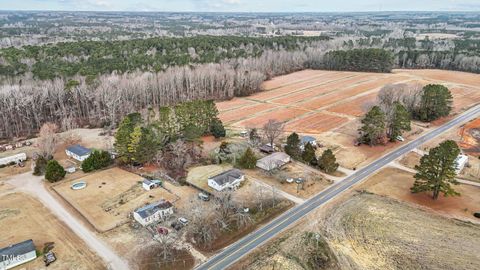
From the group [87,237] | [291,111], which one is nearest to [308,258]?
[87,237]

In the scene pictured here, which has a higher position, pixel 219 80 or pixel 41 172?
pixel 219 80

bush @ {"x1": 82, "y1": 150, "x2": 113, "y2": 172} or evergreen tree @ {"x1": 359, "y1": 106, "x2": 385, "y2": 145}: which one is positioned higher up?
evergreen tree @ {"x1": 359, "y1": 106, "x2": 385, "y2": 145}

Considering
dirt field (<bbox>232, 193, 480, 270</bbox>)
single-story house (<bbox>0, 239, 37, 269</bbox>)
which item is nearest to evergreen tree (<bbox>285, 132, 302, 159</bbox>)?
dirt field (<bbox>232, 193, 480, 270</bbox>)

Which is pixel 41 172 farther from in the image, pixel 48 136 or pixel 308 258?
pixel 308 258

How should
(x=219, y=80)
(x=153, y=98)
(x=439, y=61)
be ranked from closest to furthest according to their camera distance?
(x=153, y=98) → (x=219, y=80) → (x=439, y=61)

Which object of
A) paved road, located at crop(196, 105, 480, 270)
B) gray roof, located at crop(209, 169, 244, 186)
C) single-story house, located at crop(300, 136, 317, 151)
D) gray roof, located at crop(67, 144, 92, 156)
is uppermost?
single-story house, located at crop(300, 136, 317, 151)

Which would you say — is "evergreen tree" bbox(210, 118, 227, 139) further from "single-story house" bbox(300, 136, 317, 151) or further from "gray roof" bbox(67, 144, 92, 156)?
"gray roof" bbox(67, 144, 92, 156)

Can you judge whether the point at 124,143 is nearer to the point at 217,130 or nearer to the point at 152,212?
the point at 152,212
